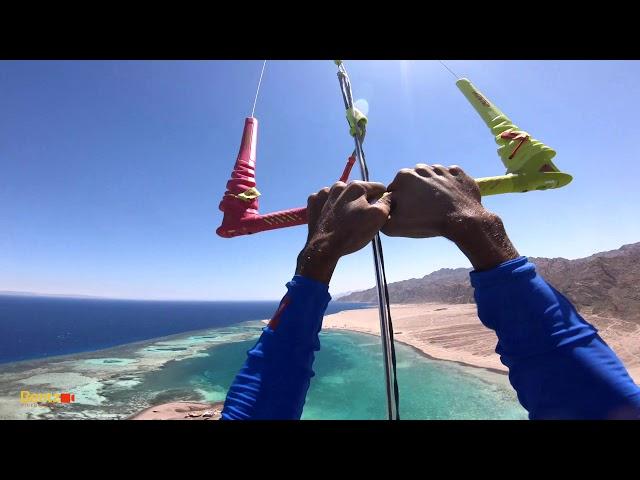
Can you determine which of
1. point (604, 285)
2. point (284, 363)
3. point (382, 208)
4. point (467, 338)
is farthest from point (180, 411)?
point (604, 285)

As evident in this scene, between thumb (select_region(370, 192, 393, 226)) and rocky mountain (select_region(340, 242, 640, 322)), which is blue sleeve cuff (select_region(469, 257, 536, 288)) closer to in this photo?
thumb (select_region(370, 192, 393, 226))

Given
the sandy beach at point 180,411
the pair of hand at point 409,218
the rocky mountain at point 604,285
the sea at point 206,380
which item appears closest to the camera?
the pair of hand at point 409,218

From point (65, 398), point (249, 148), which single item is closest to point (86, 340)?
point (65, 398)

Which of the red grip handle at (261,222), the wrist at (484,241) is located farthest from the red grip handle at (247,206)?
the wrist at (484,241)

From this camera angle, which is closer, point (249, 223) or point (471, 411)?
point (249, 223)

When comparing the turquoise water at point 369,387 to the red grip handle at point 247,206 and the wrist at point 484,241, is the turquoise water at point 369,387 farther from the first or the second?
the wrist at point 484,241

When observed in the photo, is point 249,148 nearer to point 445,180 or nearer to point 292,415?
point 445,180

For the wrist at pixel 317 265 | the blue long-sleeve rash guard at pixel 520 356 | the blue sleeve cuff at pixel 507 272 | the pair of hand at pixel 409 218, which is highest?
the pair of hand at pixel 409 218
